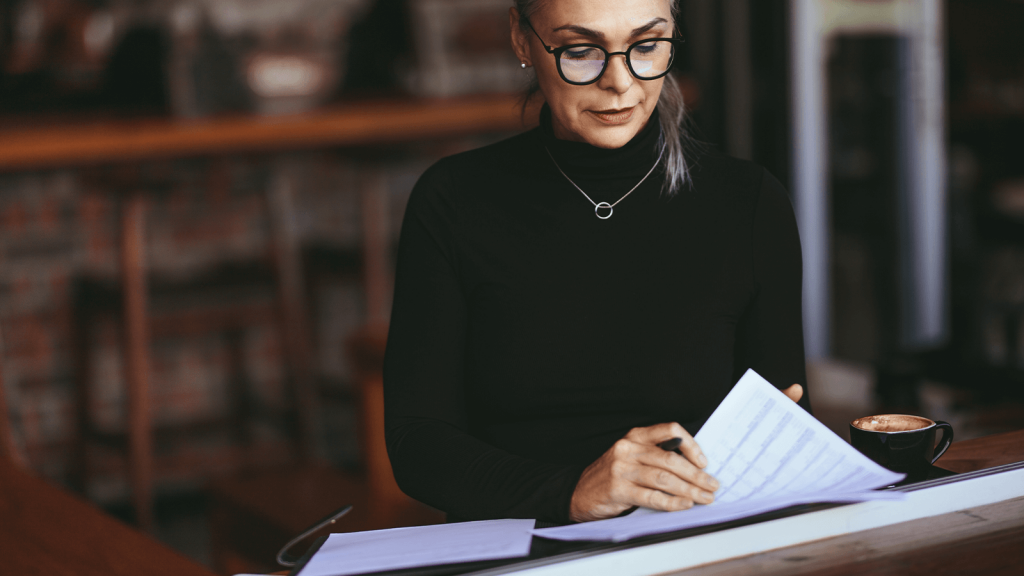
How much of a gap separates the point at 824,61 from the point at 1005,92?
227cm

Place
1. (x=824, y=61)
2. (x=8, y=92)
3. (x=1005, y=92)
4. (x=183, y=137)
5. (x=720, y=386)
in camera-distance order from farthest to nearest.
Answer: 1. (x=1005, y=92)
2. (x=824, y=61)
3. (x=8, y=92)
4. (x=183, y=137)
5. (x=720, y=386)

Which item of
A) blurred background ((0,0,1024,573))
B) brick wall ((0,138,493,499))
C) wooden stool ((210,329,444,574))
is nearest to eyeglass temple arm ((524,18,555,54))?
wooden stool ((210,329,444,574))

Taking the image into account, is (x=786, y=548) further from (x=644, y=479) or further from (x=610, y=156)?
(x=610, y=156)

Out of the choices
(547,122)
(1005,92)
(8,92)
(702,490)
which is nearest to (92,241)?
(8,92)

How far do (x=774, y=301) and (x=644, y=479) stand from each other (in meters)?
0.46

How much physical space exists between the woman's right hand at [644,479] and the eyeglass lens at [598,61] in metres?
0.46

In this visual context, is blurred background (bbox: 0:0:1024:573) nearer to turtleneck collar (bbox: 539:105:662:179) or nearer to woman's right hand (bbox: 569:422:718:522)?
turtleneck collar (bbox: 539:105:662:179)

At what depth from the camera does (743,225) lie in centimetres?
136

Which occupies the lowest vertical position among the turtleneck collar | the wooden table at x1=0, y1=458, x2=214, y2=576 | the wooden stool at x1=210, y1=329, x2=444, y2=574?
the wooden stool at x1=210, y1=329, x2=444, y2=574

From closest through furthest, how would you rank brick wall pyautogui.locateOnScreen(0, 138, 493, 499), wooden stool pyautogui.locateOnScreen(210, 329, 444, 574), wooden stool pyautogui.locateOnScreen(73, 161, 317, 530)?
wooden stool pyautogui.locateOnScreen(210, 329, 444, 574) < wooden stool pyautogui.locateOnScreen(73, 161, 317, 530) < brick wall pyautogui.locateOnScreen(0, 138, 493, 499)

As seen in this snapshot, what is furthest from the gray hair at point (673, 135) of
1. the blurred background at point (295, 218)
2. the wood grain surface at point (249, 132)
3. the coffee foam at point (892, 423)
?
the wood grain surface at point (249, 132)

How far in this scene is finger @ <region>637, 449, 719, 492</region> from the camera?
0.98m

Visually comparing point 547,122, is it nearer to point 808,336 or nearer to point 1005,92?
point 808,336

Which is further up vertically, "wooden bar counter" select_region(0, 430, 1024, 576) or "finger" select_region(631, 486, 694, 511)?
"finger" select_region(631, 486, 694, 511)
